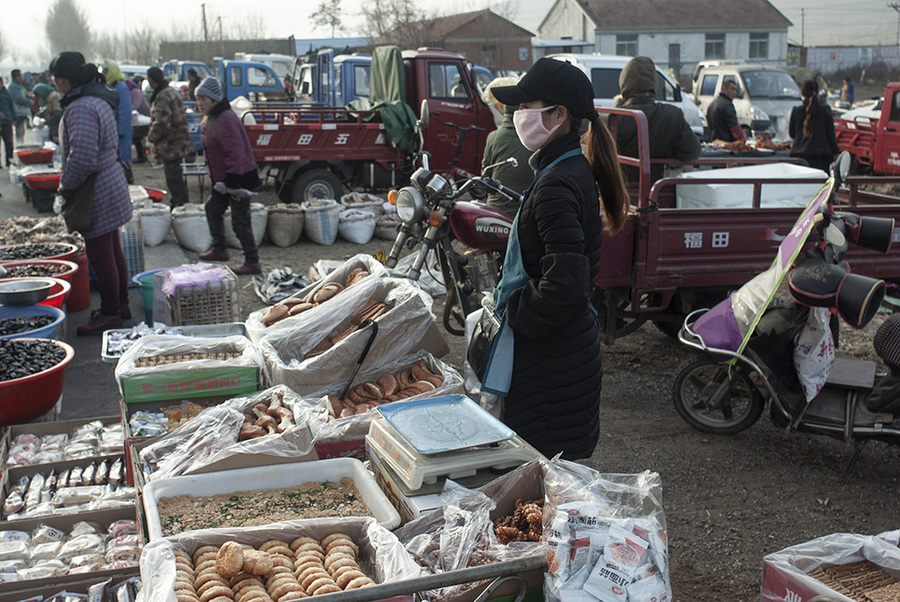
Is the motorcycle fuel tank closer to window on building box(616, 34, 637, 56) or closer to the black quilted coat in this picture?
the black quilted coat

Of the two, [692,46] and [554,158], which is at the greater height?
[692,46]

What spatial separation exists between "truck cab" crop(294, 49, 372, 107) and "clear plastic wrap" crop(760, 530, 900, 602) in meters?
14.2

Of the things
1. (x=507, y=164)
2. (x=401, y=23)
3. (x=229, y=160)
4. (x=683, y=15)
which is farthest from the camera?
(x=683, y=15)

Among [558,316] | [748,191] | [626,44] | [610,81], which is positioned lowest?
[558,316]

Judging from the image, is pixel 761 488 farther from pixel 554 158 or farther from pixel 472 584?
pixel 472 584

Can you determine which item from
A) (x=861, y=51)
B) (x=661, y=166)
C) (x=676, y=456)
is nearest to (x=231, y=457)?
(x=676, y=456)

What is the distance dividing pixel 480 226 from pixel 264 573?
4.11 m

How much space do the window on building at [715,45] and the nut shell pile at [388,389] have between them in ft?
185

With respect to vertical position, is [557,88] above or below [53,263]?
above

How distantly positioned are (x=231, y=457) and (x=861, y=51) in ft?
227

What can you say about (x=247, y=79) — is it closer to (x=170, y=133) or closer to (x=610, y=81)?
(x=170, y=133)

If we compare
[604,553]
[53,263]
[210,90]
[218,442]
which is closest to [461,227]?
[218,442]

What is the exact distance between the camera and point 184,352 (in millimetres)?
4059

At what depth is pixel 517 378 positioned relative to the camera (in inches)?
116
